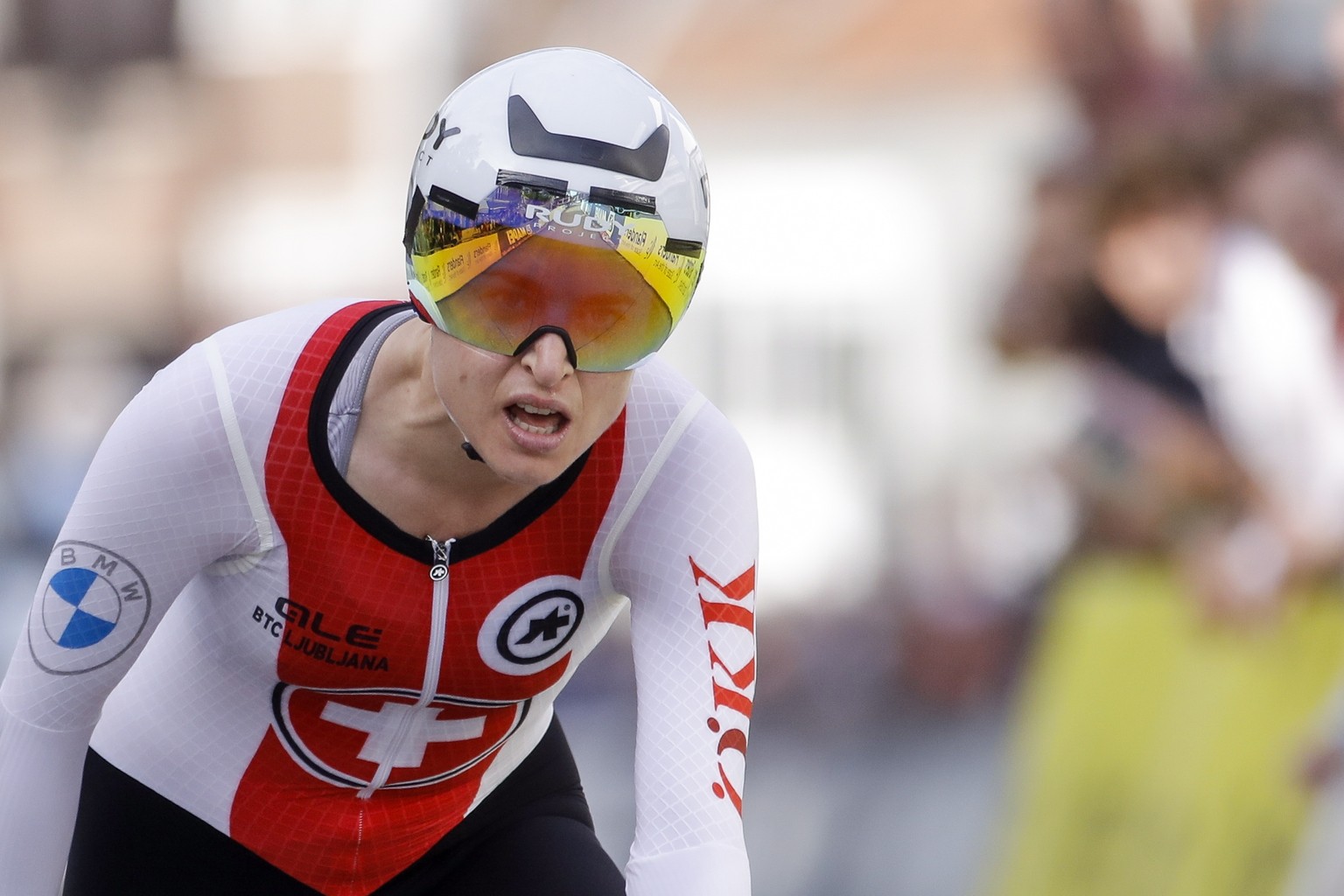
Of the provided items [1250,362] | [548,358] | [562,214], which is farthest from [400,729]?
[1250,362]

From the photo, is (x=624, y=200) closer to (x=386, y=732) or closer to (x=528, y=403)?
(x=528, y=403)

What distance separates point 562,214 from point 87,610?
3.00 ft

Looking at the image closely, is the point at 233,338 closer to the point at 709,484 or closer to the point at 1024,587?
the point at 709,484

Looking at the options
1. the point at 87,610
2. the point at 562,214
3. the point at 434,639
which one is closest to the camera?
the point at 562,214

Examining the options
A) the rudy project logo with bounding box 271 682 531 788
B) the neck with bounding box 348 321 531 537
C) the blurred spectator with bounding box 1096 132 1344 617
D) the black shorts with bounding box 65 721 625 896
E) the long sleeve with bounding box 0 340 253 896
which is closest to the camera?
the long sleeve with bounding box 0 340 253 896

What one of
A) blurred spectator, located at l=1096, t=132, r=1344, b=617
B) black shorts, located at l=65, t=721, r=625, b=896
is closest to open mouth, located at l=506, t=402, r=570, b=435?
black shorts, located at l=65, t=721, r=625, b=896

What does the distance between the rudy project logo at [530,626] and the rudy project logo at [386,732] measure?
0.13 metres

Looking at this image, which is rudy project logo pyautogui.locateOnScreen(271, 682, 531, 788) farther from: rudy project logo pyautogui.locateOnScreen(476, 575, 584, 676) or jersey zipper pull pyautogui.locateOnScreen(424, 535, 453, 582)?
jersey zipper pull pyautogui.locateOnScreen(424, 535, 453, 582)

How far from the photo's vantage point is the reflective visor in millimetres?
2227

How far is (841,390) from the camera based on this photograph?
768cm

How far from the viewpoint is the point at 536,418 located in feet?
7.50

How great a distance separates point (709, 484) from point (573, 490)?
21cm

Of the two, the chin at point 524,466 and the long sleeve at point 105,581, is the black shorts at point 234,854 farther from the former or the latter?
the chin at point 524,466

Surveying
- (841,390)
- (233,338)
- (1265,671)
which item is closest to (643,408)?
(233,338)
